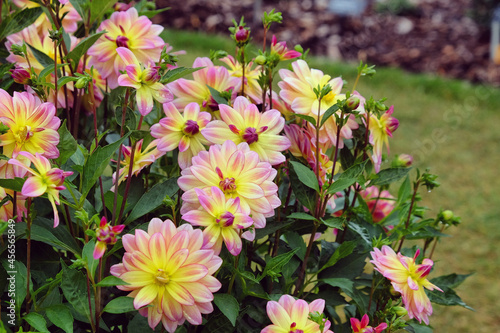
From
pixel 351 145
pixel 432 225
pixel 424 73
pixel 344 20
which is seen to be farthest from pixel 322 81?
pixel 344 20

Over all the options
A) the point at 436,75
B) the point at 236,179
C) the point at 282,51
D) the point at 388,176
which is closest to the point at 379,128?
the point at 388,176

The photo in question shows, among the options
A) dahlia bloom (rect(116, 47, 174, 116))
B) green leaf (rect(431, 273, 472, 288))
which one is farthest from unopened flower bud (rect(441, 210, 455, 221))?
dahlia bloom (rect(116, 47, 174, 116))

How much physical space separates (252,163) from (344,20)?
17.8 feet

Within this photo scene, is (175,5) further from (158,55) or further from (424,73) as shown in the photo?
(158,55)

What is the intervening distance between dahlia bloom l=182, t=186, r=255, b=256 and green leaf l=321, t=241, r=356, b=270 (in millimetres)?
220

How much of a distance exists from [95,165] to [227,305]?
236mm

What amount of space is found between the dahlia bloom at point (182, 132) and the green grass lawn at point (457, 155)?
3.34 feet

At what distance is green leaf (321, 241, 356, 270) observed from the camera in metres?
0.84

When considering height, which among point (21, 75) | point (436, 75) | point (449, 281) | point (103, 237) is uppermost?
point (21, 75)

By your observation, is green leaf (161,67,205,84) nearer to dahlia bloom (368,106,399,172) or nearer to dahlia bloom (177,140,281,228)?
dahlia bloom (177,140,281,228)

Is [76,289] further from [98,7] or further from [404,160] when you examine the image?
[404,160]

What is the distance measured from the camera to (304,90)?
2.77 ft

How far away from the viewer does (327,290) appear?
0.92 metres

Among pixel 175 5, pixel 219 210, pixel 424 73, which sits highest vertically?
pixel 219 210
